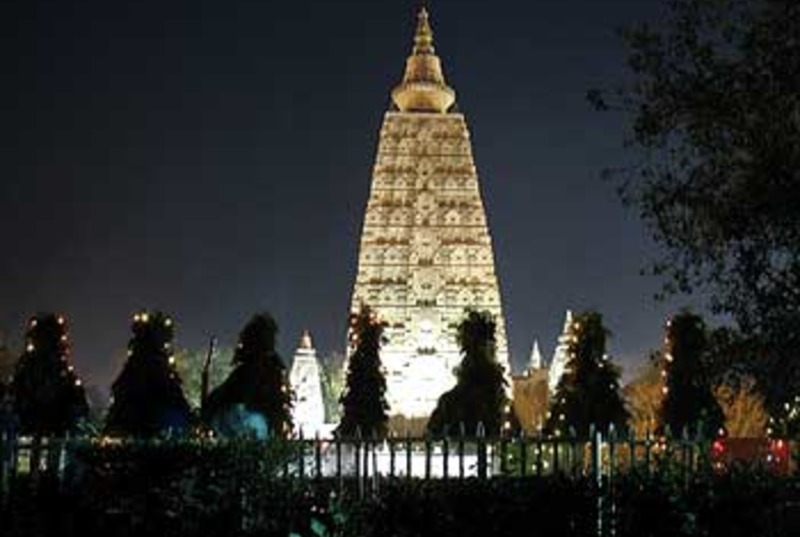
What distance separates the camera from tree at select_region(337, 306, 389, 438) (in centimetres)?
5460

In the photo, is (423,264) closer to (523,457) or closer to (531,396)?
(531,396)

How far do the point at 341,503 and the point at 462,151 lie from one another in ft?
264

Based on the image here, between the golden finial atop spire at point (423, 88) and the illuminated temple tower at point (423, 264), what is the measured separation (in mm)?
4692

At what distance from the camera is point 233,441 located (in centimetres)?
1764

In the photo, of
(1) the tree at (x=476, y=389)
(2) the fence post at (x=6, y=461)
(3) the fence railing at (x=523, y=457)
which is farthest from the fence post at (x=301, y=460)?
(1) the tree at (x=476, y=389)

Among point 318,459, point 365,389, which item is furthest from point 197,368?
point 318,459

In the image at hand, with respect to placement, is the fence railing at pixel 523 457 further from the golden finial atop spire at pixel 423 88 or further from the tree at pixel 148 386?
the golden finial atop spire at pixel 423 88

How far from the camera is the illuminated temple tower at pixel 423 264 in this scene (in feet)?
308

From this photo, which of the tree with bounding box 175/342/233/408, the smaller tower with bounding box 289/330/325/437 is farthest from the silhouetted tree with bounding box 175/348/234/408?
the smaller tower with bounding box 289/330/325/437

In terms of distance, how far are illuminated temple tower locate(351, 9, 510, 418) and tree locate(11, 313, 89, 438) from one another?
46.8 metres

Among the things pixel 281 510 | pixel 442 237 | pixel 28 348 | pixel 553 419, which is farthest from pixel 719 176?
pixel 442 237

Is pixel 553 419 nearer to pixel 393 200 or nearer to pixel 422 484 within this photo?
pixel 422 484

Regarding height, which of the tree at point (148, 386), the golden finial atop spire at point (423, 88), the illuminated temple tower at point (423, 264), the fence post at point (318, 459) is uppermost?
the golden finial atop spire at point (423, 88)

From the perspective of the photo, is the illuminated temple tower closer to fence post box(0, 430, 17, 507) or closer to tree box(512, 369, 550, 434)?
tree box(512, 369, 550, 434)
